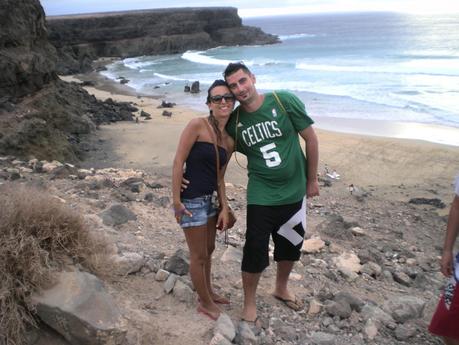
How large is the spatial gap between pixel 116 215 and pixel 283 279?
2383mm

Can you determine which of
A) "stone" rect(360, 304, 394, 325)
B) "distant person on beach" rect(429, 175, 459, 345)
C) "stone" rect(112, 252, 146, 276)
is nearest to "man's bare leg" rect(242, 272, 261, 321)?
"stone" rect(112, 252, 146, 276)

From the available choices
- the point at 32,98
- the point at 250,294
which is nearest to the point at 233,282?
the point at 250,294

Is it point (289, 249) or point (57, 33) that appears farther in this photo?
point (57, 33)

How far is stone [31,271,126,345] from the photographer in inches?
112

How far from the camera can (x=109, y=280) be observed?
359cm

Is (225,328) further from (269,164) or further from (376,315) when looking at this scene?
(376,315)

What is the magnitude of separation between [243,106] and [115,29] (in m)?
67.6

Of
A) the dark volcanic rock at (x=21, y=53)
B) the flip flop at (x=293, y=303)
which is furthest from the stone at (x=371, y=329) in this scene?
the dark volcanic rock at (x=21, y=53)

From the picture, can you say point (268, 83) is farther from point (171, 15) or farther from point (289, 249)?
point (171, 15)

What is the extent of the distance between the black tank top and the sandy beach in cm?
704

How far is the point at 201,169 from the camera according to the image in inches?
127

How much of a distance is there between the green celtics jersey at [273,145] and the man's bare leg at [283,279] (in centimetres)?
67

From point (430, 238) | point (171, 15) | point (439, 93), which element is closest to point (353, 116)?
point (439, 93)

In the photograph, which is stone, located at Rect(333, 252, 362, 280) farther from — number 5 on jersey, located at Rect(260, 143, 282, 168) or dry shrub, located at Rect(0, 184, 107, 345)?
dry shrub, located at Rect(0, 184, 107, 345)
